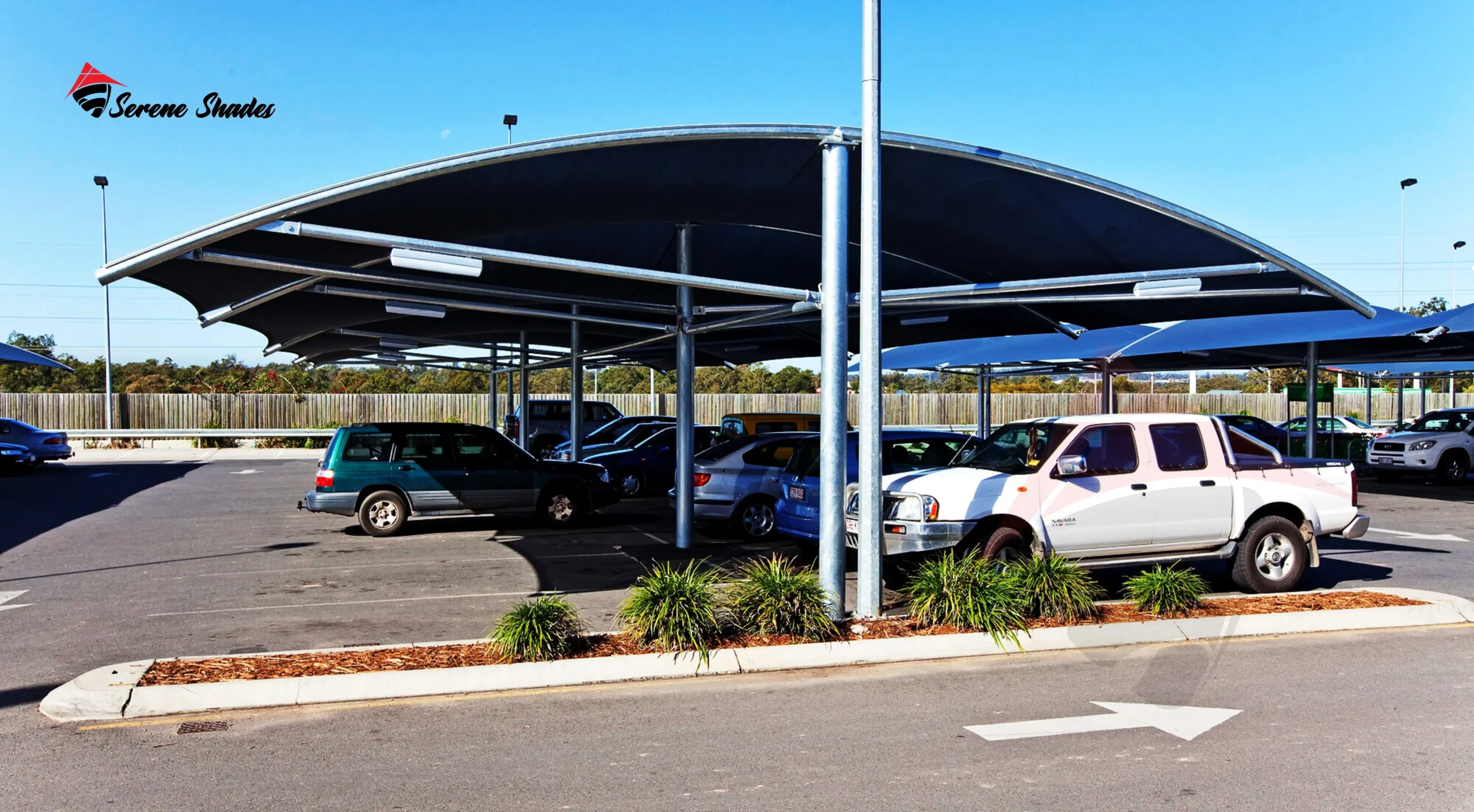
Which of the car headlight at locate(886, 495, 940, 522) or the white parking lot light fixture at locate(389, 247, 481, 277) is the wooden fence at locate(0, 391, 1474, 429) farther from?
the white parking lot light fixture at locate(389, 247, 481, 277)

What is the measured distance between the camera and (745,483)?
14789 millimetres

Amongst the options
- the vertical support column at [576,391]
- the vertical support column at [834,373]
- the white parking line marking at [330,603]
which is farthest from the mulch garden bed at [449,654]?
the vertical support column at [576,391]

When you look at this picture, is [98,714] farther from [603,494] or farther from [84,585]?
[603,494]

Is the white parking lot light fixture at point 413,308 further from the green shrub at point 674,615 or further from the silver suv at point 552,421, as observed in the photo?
the silver suv at point 552,421

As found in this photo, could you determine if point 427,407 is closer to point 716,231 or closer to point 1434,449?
point 716,231

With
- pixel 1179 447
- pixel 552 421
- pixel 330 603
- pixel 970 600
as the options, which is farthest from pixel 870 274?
pixel 552 421

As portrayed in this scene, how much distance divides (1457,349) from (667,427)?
18492 millimetres

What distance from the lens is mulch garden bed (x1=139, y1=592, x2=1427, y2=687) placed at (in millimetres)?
7484

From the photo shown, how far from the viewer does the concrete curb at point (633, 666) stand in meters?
6.95

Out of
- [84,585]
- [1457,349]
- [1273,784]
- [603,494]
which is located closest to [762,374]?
[1457,349]

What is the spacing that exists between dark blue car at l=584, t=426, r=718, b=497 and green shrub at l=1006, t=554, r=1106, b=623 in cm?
A: 1269

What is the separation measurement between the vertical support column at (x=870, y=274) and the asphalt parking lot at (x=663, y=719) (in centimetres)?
164

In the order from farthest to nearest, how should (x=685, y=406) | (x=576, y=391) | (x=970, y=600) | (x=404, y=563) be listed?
(x=576, y=391), (x=685, y=406), (x=404, y=563), (x=970, y=600)

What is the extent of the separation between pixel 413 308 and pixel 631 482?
8000 mm
